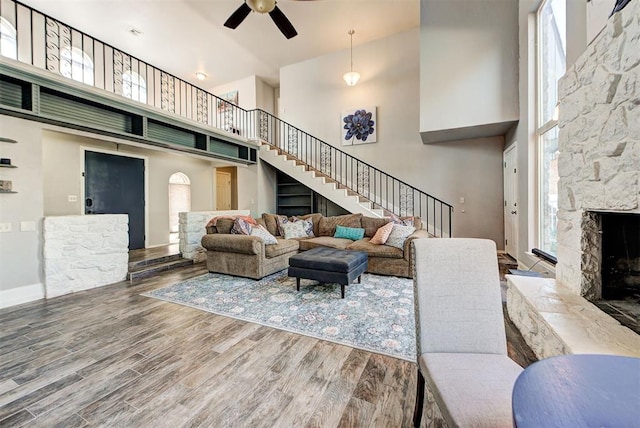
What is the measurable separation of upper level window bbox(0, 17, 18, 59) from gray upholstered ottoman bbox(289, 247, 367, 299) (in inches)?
254

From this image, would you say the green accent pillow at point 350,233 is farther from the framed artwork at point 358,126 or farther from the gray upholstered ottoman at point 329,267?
the framed artwork at point 358,126

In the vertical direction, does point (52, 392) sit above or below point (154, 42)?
below

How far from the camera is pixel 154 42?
639cm

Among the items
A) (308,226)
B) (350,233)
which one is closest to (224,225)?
(308,226)

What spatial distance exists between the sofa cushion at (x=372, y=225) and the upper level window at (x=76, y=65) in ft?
21.9

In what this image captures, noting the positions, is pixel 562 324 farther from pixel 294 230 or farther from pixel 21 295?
pixel 21 295

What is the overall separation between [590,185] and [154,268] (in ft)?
17.7

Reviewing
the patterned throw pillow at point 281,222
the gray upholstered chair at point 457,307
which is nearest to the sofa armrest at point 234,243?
the patterned throw pillow at point 281,222

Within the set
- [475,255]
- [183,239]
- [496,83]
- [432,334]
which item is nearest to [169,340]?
[432,334]

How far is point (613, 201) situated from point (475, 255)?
1.23 m

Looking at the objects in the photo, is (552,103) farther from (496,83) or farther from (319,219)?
(319,219)

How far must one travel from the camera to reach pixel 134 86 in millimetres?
7039

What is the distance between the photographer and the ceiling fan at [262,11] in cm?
367

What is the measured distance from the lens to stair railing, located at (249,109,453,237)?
6.10 m
